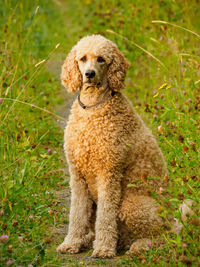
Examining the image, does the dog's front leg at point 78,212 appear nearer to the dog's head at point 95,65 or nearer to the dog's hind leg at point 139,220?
the dog's hind leg at point 139,220

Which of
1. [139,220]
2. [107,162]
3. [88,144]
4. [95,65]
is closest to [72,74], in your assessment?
[95,65]

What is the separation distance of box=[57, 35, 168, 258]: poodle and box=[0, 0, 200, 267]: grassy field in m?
0.18

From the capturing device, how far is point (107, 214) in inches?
162

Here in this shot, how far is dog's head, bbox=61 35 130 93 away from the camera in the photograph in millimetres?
4215

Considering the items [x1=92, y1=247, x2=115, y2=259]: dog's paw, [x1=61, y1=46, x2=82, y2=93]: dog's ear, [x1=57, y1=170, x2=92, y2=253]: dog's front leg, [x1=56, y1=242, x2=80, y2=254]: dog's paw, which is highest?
[x1=61, y1=46, x2=82, y2=93]: dog's ear

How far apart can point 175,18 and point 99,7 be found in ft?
10.6

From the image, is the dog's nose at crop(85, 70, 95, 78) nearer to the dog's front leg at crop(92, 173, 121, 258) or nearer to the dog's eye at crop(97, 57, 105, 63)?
the dog's eye at crop(97, 57, 105, 63)

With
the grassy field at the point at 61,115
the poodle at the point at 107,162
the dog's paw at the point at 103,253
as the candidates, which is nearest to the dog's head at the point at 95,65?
the poodle at the point at 107,162

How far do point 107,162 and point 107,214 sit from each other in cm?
44

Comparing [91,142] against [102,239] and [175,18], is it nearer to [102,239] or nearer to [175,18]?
[102,239]

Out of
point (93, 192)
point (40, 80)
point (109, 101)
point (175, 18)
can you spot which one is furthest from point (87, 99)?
point (175, 18)

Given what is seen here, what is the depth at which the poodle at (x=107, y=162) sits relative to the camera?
414cm

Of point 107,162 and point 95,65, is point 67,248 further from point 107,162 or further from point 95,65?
point 95,65

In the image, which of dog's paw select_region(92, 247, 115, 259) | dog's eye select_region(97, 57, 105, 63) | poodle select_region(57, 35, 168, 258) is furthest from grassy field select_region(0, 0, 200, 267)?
dog's eye select_region(97, 57, 105, 63)
